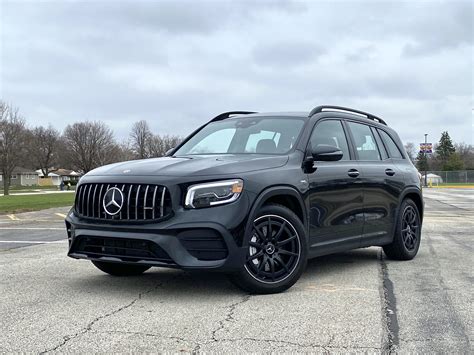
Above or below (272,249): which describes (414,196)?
above

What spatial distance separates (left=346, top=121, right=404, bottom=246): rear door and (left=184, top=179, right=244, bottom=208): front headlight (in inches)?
82.3

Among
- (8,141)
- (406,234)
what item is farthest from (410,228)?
(8,141)

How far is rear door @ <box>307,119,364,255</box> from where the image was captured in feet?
17.9

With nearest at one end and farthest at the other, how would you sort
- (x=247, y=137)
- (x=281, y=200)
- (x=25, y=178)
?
(x=281, y=200), (x=247, y=137), (x=25, y=178)

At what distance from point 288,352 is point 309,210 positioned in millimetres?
2133

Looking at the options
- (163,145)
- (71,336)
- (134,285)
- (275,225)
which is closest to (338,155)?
(275,225)

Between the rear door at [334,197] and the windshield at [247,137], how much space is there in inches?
10.3

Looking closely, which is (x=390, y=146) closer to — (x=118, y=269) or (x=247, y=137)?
(x=247, y=137)

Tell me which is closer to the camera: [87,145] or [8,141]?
[8,141]

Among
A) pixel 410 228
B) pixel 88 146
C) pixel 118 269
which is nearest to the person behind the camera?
pixel 118 269

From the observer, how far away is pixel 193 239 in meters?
4.52

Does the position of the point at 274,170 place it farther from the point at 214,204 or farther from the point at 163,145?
the point at 163,145

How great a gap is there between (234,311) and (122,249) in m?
1.14

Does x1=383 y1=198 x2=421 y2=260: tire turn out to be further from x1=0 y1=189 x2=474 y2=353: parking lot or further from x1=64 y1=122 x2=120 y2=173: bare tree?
x1=64 y1=122 x2=120 y2=173: bare tree
